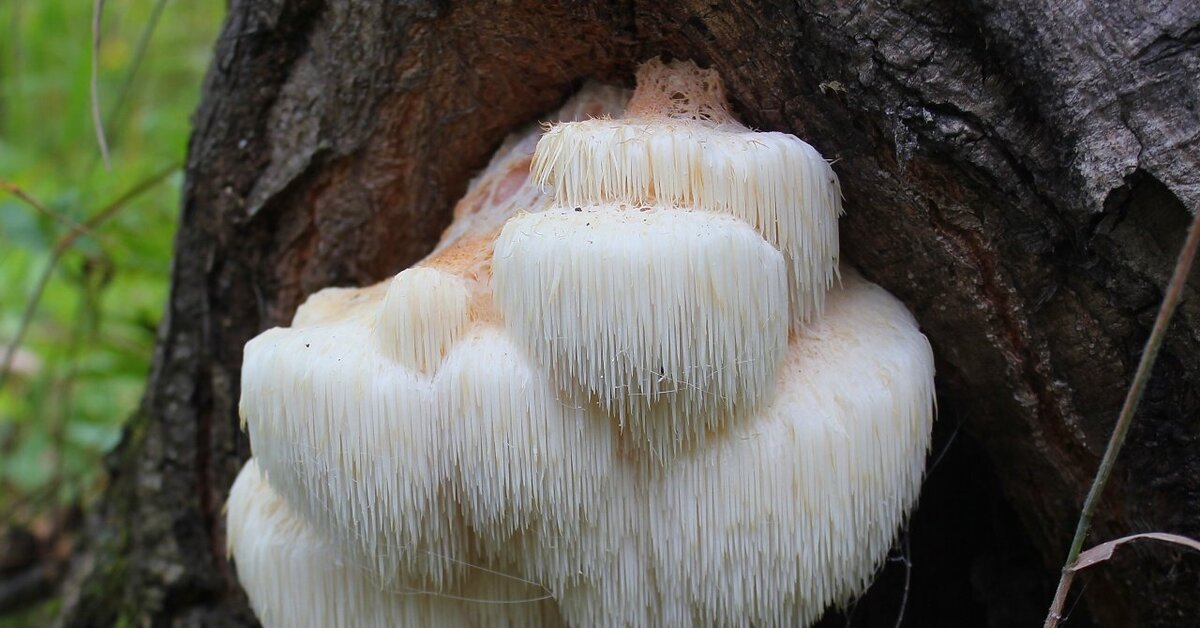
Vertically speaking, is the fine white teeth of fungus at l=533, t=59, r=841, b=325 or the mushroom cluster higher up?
the fine white teeth of fungus at l=533, t=59, r=841, b=325

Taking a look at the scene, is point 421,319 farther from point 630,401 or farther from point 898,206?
point 898,206

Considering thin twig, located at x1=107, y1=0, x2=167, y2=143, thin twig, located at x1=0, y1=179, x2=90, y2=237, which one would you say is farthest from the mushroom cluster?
thin twig, located at x1=107, y1=0, x2=167, y2=143

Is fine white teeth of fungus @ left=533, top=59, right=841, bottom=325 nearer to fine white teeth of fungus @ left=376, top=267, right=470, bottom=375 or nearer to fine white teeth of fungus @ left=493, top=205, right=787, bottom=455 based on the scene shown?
fine white teeth of fungus @ left=493, top=205, right=787, bottom=455

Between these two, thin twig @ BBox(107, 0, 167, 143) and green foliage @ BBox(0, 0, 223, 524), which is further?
green foliage @ BBox(0, 0, 223, 524)

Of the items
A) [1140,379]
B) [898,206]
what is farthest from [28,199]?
[1140,379]

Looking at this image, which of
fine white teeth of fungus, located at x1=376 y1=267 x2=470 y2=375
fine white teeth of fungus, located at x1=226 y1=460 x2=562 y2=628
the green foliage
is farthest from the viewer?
the green foliage

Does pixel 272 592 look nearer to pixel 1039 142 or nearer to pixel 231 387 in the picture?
pixel 231 387

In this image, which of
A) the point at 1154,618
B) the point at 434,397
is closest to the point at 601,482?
the point at 434,397
